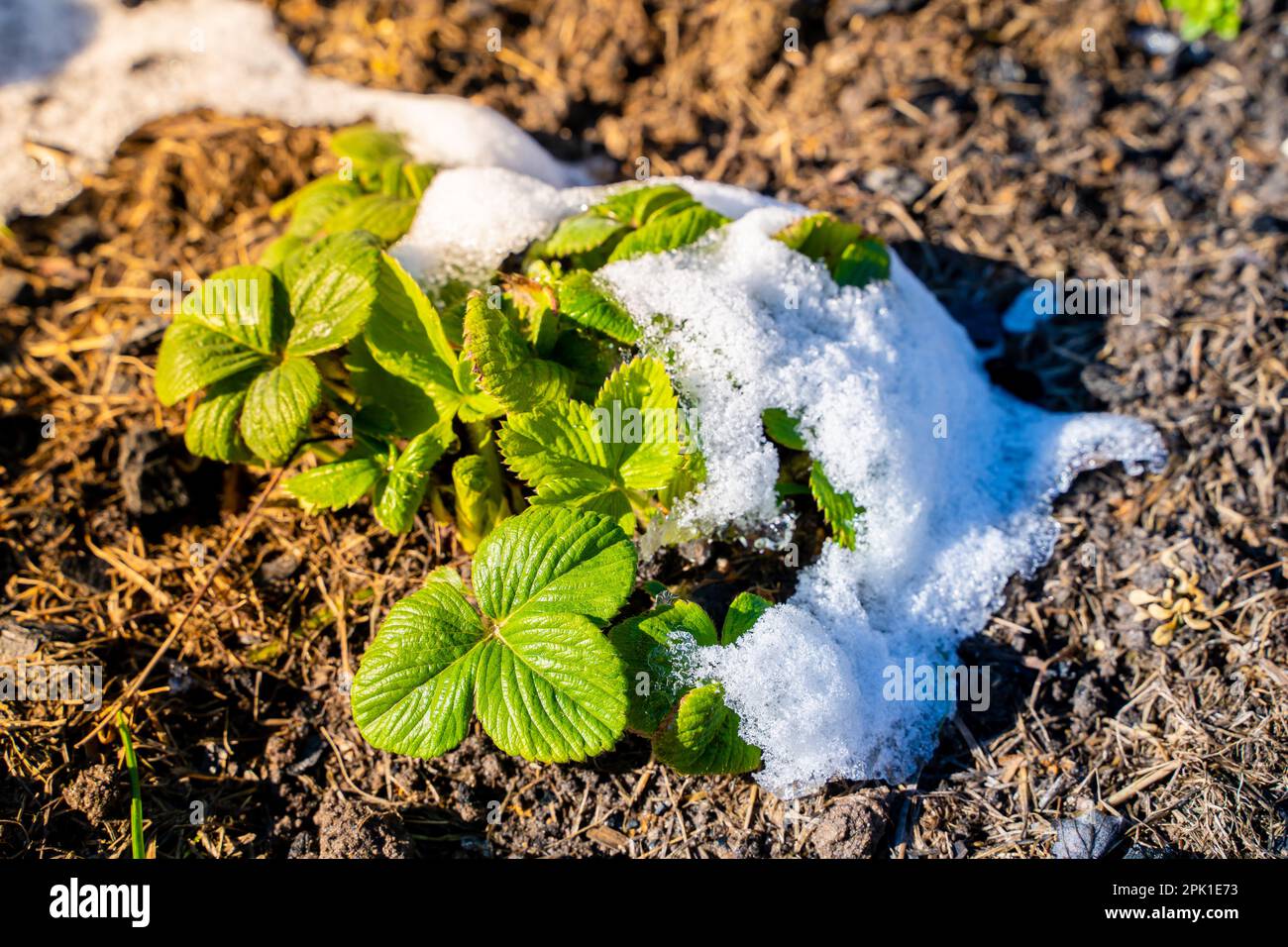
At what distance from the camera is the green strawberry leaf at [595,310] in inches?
88.4

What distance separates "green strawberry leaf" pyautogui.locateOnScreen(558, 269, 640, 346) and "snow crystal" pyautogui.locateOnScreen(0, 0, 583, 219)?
0.91 meters

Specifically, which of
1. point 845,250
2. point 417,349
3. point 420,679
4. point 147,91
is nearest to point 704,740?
point 420,679

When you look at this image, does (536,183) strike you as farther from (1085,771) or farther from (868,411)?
(1085,771)

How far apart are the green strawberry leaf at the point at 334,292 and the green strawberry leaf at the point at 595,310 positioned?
1.44ft

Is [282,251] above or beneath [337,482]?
above

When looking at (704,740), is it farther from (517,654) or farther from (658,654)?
(517,654)

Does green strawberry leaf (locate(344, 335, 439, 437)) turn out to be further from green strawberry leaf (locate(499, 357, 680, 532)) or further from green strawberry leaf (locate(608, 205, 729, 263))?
green strawberry leaf (locate(608, 205, 729, 263))

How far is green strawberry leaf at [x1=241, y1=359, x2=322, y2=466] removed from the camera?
7.23 ft

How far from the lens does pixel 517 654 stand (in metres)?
1.98

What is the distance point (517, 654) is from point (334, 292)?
0.95 m

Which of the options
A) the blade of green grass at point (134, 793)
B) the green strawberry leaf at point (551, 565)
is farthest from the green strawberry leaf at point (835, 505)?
the blade of green grass at point (134, 793)

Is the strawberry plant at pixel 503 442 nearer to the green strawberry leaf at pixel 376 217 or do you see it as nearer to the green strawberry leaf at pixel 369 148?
the green strawberry leaf at pixel 376 217

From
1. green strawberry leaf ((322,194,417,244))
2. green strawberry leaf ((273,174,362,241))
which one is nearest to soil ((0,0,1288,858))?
green strawberry leaf ((273,174,362,241))

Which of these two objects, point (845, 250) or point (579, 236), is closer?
point (579, 236)
